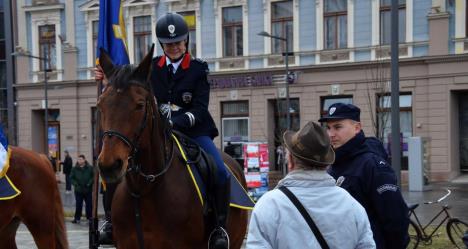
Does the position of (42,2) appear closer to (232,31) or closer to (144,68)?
(232,31)

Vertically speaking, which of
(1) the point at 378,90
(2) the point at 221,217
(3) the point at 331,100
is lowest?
(2) the point at 221,217

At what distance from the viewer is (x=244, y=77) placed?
3419 cm

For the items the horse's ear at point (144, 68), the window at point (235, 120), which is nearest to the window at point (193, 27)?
the window at point (235, 120)

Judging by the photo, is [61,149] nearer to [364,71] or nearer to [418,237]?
[364,71]

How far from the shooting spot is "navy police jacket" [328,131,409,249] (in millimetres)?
4395

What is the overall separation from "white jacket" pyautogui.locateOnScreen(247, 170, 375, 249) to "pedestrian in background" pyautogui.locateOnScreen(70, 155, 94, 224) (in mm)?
15611

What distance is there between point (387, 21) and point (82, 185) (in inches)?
742

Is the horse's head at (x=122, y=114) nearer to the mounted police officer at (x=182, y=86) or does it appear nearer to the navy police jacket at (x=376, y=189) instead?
the mounted police officer at (x=182, y=86)

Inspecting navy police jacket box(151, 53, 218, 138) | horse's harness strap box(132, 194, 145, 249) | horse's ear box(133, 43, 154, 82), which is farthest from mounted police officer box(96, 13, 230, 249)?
horse's harness strap box(132, 194, 145, 249)

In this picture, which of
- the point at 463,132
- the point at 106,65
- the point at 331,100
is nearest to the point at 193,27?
the point at 331,100

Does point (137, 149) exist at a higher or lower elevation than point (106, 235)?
higher

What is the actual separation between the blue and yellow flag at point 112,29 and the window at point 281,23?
26.7 m

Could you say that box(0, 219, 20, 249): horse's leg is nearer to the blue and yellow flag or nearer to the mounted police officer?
the blue and yellow flag

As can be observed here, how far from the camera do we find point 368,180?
4449 millimetres
